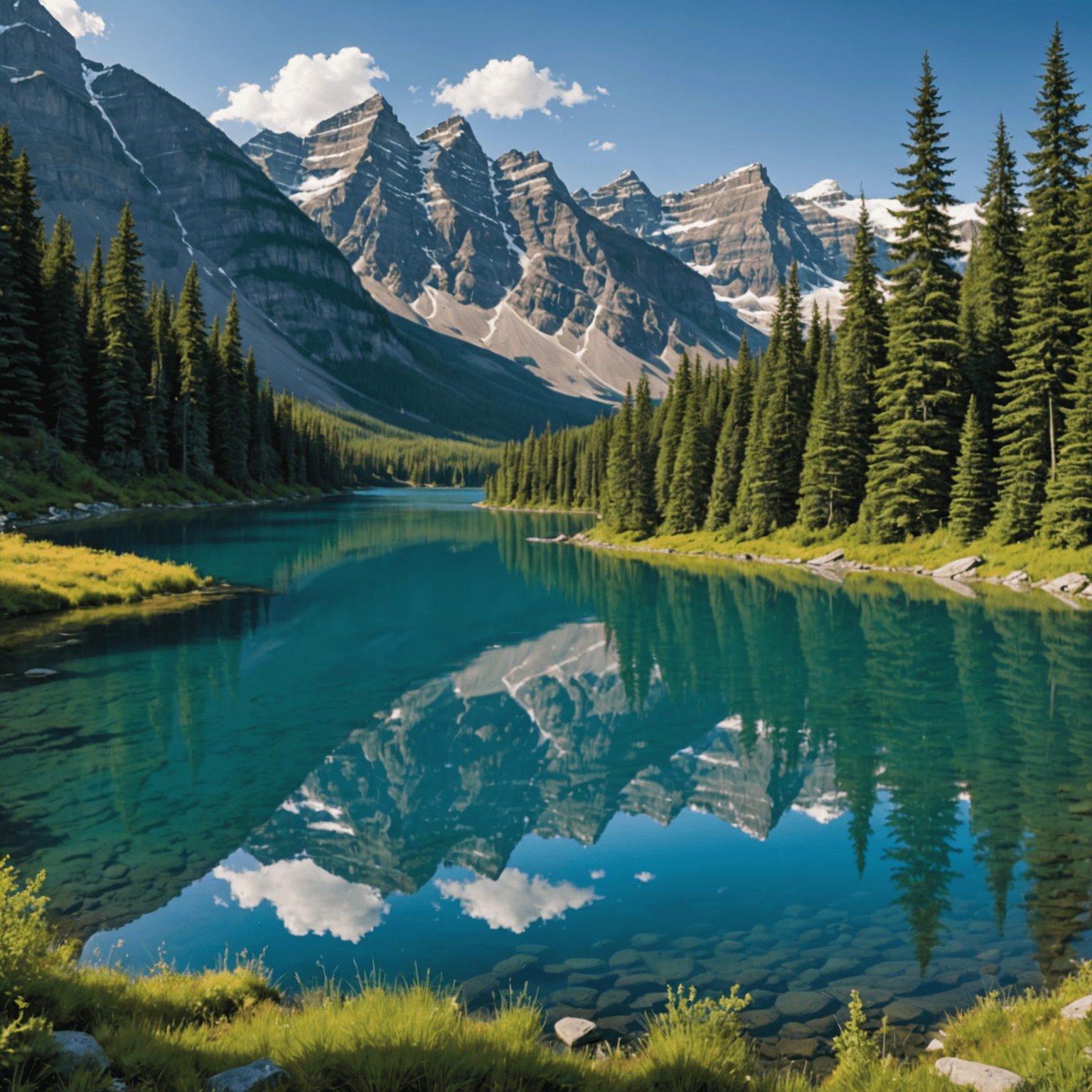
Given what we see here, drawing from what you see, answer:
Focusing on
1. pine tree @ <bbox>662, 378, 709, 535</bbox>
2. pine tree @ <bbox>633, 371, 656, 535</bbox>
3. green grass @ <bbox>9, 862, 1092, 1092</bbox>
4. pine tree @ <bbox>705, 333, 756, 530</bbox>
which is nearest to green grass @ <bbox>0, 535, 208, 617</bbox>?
green grass @ <bbox>9, 862, 1092, 1092</bbox>

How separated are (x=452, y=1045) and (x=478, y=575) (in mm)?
49246

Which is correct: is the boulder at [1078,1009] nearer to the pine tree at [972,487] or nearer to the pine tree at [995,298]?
the pine tree at [972,487]

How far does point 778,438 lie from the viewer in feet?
222

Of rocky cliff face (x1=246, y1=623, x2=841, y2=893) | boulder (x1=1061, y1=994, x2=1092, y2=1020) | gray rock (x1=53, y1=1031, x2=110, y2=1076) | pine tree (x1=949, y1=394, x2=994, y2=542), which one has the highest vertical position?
pine tree (x1=949, y1=394, x2=994, y2=542)

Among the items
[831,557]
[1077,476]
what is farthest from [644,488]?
[1077,476]

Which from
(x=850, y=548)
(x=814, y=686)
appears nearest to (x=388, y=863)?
(x=814, y=686)

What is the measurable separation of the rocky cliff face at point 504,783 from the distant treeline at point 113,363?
6094 centimetres

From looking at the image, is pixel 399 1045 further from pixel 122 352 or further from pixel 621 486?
pixel 122 352

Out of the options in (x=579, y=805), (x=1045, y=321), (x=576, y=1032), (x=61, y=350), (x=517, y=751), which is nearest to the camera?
(x=576, y=1032)

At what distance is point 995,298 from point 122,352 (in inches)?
3210

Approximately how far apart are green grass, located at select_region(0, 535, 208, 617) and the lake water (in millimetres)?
3606

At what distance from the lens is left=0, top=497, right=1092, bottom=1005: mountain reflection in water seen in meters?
12.1

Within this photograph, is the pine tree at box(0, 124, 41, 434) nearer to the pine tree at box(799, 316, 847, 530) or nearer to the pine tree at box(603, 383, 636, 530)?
the pine tree at box(603, 383, 636, 530)

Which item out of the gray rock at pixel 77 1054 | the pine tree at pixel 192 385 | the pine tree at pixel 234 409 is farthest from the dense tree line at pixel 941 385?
the pine tree at pixel 234 409
